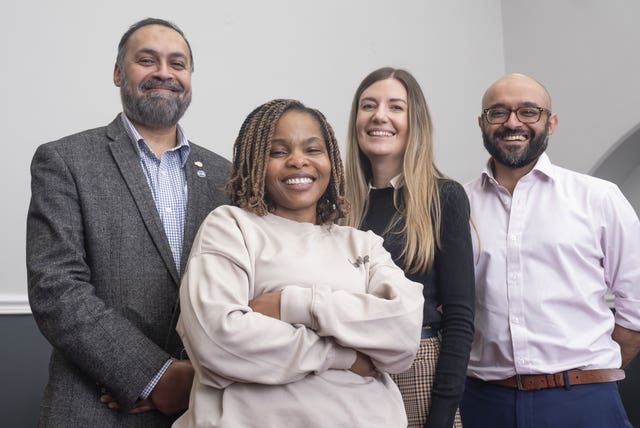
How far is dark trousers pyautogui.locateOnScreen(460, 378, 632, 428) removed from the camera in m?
2.09

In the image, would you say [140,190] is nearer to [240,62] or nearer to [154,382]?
[154,382]

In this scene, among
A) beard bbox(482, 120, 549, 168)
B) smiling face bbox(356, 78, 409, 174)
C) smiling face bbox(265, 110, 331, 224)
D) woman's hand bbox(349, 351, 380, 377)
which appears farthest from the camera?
beard bbox(482, 120, 549, 168)

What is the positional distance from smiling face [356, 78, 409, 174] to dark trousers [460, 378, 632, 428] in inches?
32.2

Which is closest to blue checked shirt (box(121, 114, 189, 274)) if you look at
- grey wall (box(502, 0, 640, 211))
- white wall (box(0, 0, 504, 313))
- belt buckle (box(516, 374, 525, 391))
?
belt buckle (box(516, 374, 525, 391))

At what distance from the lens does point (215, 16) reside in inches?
152

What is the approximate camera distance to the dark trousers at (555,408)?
2.09m

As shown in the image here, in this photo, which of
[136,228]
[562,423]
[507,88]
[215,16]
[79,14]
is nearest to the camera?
[136,228]

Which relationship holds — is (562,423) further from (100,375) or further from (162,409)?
(100,375)

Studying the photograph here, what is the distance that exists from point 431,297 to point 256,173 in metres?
0.62

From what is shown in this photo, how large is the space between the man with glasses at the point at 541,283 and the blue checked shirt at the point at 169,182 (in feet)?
3.41

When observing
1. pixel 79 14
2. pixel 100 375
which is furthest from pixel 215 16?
pixel 100 375

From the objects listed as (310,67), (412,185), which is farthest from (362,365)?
(310,67)

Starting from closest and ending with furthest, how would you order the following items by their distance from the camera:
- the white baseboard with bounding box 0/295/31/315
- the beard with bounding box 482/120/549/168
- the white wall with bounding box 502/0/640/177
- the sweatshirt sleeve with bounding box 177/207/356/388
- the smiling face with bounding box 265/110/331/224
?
1. the sweatshirt sleeve with bounding box 177/207/356/388
2. the smiling face with bounding box 265/110/331/224
3. the beard with bounding box 482/120/549/168
4. the white baseboard with bounding box 0/295/31/315
5. the white wall with bounding box 502/0/640/177

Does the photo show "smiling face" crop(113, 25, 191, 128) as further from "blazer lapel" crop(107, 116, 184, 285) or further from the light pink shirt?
the light pink shirt
